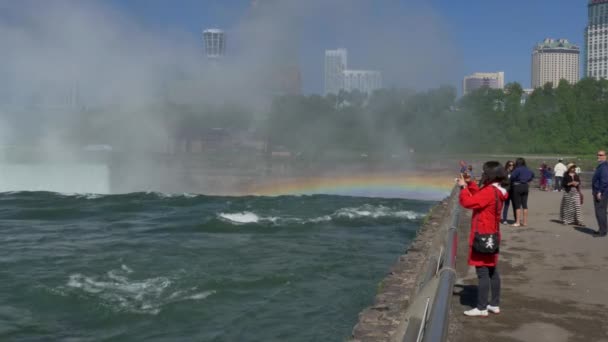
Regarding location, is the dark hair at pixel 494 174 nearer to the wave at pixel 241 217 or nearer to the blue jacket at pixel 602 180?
the blue jacket at pixel 602 180

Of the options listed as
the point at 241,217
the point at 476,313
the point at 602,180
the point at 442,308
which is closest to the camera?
the point at 442,308

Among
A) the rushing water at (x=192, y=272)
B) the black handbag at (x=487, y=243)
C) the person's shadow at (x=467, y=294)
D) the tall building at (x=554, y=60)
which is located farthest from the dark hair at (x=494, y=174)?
the tall building at (x=554, y=60)

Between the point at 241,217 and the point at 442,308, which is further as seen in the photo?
the point at 241,217

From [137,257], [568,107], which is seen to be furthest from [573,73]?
[137,257]

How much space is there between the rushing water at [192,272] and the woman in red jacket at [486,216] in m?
3.32

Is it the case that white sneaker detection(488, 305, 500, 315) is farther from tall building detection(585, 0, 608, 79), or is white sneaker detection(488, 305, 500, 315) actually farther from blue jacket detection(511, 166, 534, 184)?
tall building detection(585, 0, 608, 79)

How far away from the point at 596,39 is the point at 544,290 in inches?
6709

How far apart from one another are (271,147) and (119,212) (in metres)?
18.8

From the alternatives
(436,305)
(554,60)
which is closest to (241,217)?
(436,305)

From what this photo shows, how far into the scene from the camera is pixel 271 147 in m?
41.8

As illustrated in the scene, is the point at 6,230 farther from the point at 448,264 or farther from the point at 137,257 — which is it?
the point at 448,264

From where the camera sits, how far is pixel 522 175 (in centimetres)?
1114

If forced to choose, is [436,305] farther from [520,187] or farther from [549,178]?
[549,178]

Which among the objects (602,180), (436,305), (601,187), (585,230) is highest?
(602,180)
